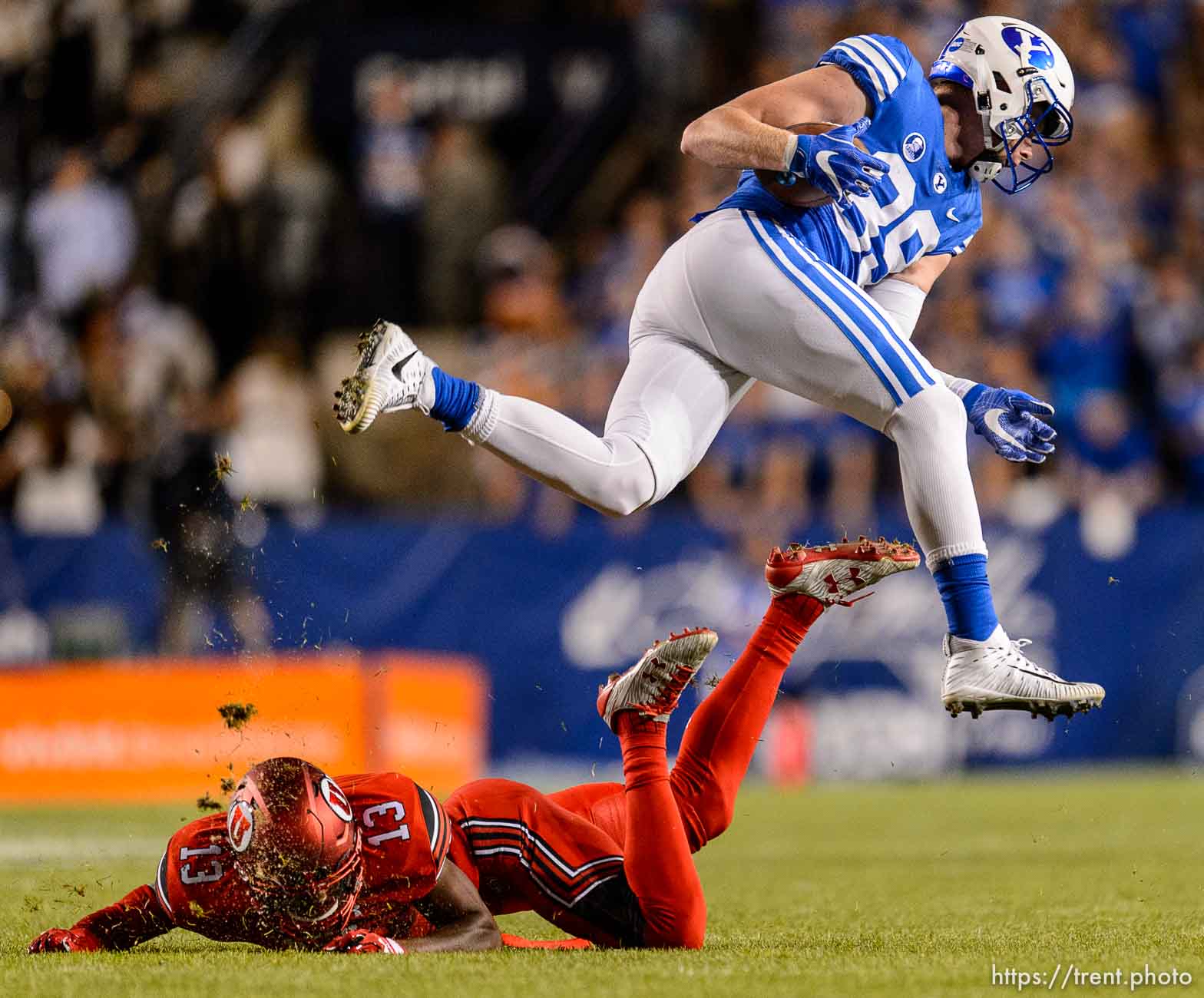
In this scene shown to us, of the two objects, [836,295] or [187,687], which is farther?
[187,687]

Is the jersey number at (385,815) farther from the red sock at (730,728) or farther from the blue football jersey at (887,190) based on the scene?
the blue football jersey at (887,190)

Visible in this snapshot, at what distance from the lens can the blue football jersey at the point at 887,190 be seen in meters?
4.77

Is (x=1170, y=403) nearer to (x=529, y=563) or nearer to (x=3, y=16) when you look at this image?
(x=529, y=563)

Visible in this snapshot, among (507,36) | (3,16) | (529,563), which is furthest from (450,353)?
(3,16)

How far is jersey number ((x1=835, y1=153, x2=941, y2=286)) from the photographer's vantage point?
4.85 meters

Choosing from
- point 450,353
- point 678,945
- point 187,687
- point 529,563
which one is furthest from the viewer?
point 450,353

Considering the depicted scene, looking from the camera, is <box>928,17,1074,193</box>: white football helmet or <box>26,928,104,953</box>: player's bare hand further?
<box>928,17,1074,193</box>: white football helmet

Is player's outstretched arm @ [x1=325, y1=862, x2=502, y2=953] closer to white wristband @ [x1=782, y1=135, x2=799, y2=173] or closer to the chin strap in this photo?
white wristband @ [x1=782, y1=135, x2=799, y2=173]

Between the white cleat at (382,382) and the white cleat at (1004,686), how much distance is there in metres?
1.45

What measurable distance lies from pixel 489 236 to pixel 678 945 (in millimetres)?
9424

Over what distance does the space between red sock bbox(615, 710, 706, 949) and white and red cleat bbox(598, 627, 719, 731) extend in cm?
10

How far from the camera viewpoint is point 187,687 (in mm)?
10688

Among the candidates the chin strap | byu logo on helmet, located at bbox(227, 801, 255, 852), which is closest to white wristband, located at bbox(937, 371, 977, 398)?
the chin strap

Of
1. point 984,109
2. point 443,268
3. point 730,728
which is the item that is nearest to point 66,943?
point 730,728
